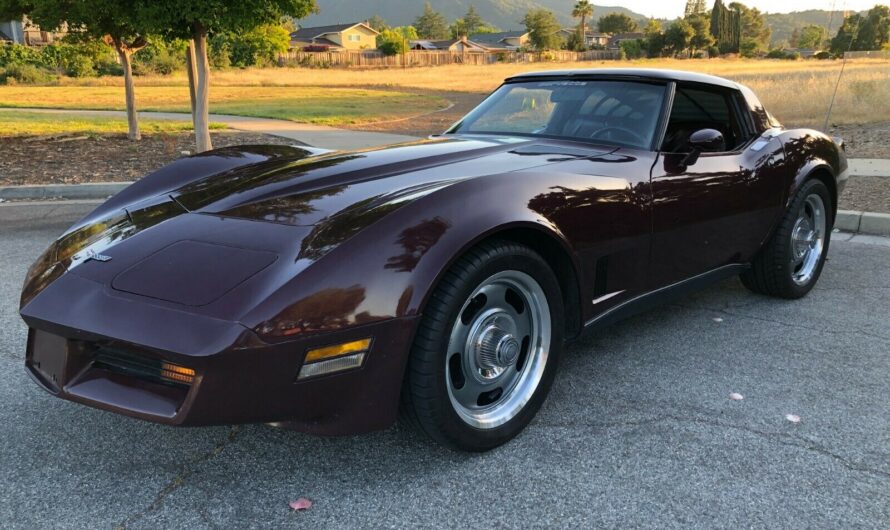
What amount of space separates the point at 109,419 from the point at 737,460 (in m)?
2.40

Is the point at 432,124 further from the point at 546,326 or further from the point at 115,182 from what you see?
the point at 546,326

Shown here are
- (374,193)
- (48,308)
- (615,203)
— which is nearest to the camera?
(48,308)

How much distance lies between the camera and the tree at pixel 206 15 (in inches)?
341

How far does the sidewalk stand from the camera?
12.5m

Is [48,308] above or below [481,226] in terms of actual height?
below

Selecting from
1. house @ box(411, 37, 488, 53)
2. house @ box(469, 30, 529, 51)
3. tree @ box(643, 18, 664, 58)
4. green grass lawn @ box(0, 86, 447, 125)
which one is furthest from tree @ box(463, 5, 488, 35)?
green grass lawn @ box(0, 86, 447, 125)

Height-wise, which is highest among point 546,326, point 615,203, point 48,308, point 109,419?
point 615,203

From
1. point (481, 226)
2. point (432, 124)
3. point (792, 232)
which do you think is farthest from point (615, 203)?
point (432, 124)

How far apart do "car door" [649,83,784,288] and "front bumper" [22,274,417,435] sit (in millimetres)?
1568

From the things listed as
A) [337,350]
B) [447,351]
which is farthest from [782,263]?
[337,350]

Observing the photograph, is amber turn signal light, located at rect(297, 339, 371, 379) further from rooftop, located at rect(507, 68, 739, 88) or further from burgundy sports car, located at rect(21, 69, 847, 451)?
rooftop, located at rect(507, 68, 739, 88)

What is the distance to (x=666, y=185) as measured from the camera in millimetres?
3104

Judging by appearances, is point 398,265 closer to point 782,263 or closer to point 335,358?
point 335,358

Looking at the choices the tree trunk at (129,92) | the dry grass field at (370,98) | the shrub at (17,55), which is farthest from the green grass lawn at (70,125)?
the shrub at (17,55)
